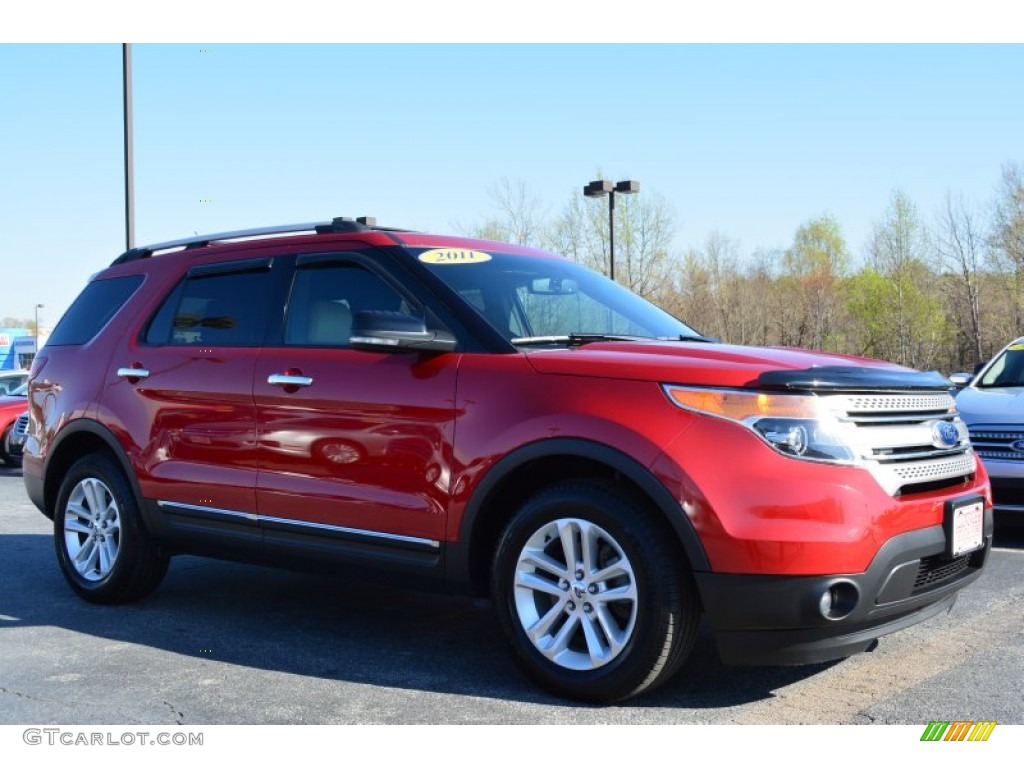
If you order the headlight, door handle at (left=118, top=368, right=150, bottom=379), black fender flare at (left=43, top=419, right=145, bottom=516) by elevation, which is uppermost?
door handle at (left=118, top=368, right=150, bottom=379)

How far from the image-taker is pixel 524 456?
4.05 metres

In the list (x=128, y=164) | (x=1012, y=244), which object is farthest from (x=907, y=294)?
(x=128, y=164)

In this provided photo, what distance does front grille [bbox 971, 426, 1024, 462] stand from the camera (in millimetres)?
7621

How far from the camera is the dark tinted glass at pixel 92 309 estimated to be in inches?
240

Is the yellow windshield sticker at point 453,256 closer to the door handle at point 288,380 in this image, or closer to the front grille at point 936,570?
the door handle at point 288,380

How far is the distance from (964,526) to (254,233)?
12.0ft

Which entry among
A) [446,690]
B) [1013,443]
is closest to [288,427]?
[446,690]

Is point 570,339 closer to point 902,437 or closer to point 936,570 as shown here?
point 902,437

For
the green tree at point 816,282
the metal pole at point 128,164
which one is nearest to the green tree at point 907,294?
the green tree at point 816,282

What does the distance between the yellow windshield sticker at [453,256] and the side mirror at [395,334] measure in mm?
491

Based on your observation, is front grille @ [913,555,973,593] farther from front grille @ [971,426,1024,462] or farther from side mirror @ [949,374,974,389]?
side mirror @ [949,374,974,389]

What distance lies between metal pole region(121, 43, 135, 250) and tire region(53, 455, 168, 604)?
1049 cm

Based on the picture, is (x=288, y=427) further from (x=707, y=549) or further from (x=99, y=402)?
(x=707, y=549)
